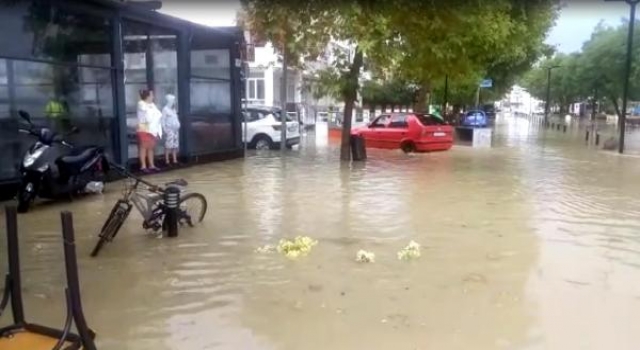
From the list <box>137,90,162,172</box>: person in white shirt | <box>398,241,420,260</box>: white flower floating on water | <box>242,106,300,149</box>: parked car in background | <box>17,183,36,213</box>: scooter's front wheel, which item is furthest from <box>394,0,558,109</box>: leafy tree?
<box>17,183,36,213</box>: scooter's front wheel

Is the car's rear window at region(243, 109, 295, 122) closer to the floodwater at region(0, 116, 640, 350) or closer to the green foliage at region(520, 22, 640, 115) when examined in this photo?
the floodwater at region(0, 116, 640, 350)

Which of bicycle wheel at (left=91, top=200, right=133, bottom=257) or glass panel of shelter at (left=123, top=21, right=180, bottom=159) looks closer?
bicycle wheel at (left=91, top=200, right=133, bottom=257)

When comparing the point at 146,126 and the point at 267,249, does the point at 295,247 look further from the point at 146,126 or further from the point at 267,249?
the point at 146,126

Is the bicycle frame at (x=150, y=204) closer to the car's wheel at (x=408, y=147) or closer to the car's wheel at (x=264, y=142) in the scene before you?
the car's wheel at (x=264, y=142)

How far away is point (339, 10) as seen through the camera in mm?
7109

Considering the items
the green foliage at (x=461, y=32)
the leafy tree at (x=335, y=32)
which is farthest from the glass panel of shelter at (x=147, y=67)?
the green foliage at (x=461, y=32)

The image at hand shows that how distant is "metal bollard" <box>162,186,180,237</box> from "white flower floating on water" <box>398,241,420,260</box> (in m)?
2.57

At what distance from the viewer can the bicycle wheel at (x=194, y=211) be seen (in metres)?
7.88

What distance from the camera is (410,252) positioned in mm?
6703

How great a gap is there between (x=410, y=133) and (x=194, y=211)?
1339 centimetres

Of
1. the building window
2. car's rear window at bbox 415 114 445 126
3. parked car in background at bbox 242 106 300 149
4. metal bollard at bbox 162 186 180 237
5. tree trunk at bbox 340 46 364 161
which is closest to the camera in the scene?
metal bollard at bbox 162 186 180 237

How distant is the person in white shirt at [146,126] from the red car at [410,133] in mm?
8718

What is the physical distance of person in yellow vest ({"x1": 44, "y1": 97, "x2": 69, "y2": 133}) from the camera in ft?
36.7

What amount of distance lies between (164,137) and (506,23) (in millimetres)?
9221
